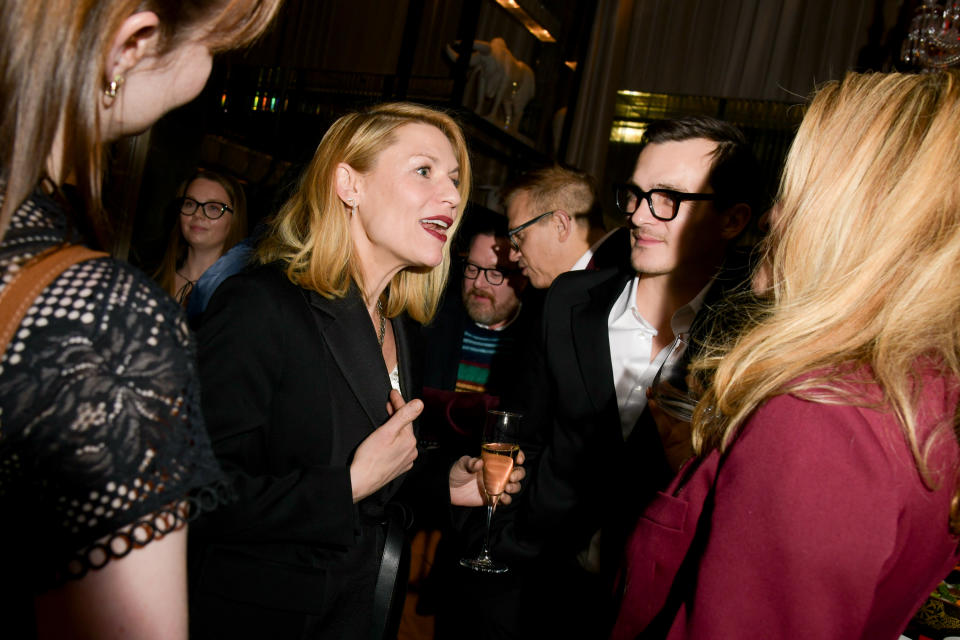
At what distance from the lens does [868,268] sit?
909 millimetres

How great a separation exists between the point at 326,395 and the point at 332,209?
63 centimetres

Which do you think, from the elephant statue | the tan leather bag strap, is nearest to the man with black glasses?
the elephant statue

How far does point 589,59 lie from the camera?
5.89 meters

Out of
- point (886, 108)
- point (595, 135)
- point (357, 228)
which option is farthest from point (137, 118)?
point (595, 135)

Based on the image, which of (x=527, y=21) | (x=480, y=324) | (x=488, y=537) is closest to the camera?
(x=488, y=537)

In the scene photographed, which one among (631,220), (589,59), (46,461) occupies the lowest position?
(46,461)

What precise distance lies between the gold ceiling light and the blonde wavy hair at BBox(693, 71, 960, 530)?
381 centimetres

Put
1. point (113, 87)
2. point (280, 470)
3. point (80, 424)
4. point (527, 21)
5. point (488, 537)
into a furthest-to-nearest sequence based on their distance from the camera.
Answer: point (527, 21) < point (488, 537) < point (280, 470) < point (113, 87) < point (80, 424)

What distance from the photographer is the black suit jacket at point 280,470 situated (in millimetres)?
1443

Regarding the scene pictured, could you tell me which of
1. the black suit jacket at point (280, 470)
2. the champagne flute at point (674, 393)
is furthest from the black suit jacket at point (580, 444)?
the black suit jacket at point (280, 470)

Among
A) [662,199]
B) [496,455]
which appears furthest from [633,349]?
[496,455]

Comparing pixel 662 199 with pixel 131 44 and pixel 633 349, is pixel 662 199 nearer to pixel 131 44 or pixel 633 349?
pixel 633 349

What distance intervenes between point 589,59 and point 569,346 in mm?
4472

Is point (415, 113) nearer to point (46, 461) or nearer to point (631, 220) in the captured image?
point (631, 220)
